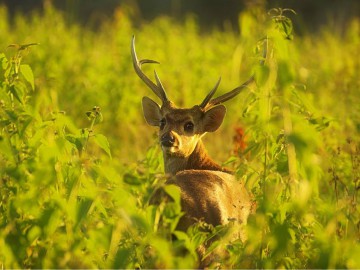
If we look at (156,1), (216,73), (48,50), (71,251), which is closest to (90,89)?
(48,50)

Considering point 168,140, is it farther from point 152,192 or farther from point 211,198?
point 152,192

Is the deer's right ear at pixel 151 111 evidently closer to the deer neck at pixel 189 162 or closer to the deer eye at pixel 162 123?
the deer eye at pixel 162 123

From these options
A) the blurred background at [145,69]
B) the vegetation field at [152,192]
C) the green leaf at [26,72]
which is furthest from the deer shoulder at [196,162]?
the green leaf at [26,72]

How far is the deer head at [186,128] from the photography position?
6984 mm

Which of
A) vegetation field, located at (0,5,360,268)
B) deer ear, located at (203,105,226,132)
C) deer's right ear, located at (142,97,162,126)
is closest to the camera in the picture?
vegetation field, located at (0,5,360,268)

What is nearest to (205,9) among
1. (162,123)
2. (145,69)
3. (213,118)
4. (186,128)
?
(145,69)

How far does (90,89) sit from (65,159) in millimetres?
5587

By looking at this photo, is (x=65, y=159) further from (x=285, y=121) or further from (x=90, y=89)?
(x=90, y=89)

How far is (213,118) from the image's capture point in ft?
24.2

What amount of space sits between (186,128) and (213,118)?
32cm

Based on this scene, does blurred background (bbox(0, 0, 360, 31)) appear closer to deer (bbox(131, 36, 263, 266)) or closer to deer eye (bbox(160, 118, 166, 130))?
deer (bbox(131, 36, 263, 266))

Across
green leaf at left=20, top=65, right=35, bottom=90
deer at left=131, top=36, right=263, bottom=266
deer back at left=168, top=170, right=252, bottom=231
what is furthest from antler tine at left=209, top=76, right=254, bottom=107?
green leaf at left=20, top=65, right=35, bottom=90

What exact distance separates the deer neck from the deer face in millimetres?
46

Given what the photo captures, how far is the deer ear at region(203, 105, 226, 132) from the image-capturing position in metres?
7.32
